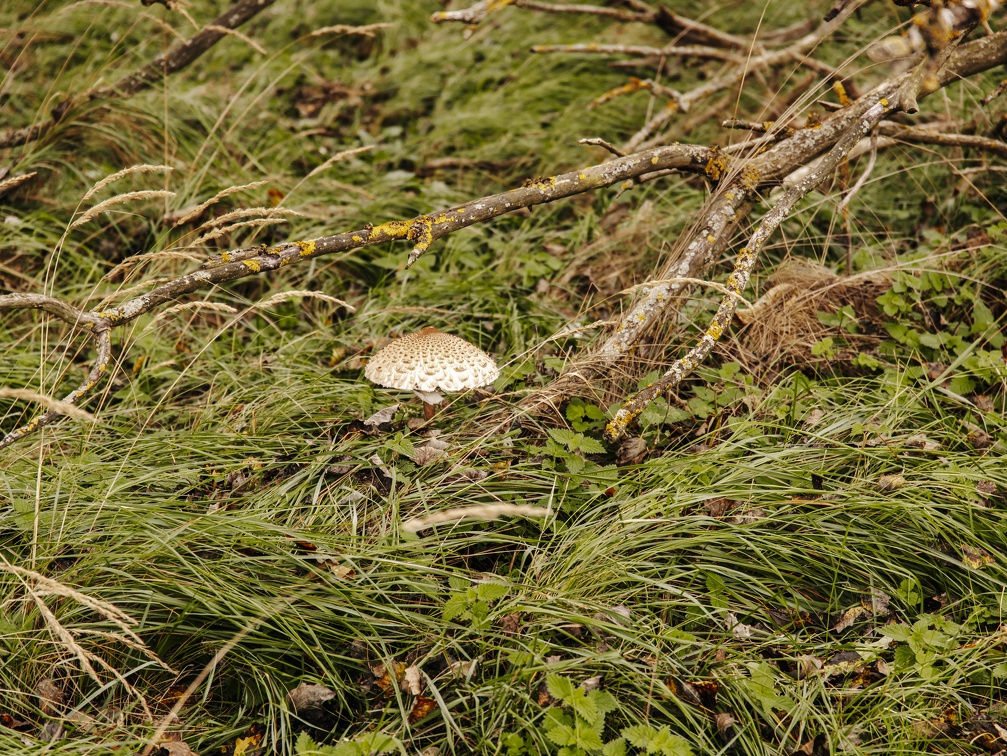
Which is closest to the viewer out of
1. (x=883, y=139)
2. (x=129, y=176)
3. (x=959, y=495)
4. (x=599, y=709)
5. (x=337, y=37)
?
(x=599, y=709)

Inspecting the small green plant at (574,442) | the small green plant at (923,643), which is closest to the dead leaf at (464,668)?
the small green plant at (574,442)

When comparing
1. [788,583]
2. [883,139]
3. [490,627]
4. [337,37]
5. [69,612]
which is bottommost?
[788,583]

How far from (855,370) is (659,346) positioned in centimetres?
90

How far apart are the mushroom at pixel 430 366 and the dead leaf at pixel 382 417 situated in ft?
0.84

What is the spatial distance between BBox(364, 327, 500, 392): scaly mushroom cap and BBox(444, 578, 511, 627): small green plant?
0.77 m

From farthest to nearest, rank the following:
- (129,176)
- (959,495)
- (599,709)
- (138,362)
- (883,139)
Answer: (129,176), (883,139), (138,362), (959,495), (599,709)

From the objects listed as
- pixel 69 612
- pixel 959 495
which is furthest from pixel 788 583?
pixel 69 612

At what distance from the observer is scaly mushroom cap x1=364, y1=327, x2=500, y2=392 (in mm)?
2646

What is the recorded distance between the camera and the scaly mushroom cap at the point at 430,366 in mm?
2646

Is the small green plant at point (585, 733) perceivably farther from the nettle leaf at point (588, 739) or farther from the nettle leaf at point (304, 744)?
the nettle leaf at point (304, 744)

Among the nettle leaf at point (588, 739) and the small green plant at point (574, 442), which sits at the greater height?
the small green plant at point (574, 442)

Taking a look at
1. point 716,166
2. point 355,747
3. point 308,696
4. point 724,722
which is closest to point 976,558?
point 724,722

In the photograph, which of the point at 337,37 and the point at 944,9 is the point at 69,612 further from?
the point at 337,37

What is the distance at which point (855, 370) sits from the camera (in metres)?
3.29
